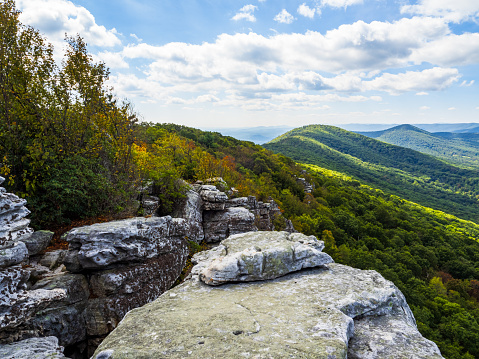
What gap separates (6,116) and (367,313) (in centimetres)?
1700

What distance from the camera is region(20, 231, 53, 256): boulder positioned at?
984 centimetres

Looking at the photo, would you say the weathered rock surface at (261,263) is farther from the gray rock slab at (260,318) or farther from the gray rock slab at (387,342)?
the gray rock slab at (387,342)

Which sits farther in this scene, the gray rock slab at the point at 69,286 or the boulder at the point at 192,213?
the boulder at the point at 192,213

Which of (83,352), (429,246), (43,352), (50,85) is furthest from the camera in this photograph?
(429,246)

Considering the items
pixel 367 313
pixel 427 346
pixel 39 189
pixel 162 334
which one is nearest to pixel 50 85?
pixel 39 189

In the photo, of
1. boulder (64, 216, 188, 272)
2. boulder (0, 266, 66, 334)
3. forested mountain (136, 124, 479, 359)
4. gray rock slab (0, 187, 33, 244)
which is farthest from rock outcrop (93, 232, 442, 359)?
forested mountain (136, 124, 479, 359)

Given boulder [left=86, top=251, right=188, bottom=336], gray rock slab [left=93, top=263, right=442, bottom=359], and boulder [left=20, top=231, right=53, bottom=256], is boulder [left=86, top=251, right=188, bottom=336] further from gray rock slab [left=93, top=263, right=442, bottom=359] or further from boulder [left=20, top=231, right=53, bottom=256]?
Result: gray rock slab [left=93, top=263, right=442, bottom=359]

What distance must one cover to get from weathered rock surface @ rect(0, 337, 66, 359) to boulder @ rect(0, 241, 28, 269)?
219cm

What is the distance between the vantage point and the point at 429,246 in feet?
255

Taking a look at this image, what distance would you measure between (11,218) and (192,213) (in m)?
11.8

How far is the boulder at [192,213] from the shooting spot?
1844 centimetres

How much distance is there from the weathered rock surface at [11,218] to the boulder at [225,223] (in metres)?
13.4

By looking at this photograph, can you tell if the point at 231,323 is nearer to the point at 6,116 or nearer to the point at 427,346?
the point at 427,346

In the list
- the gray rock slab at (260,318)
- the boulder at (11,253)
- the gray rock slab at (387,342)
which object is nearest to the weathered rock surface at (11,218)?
the boulder at (11,253)
